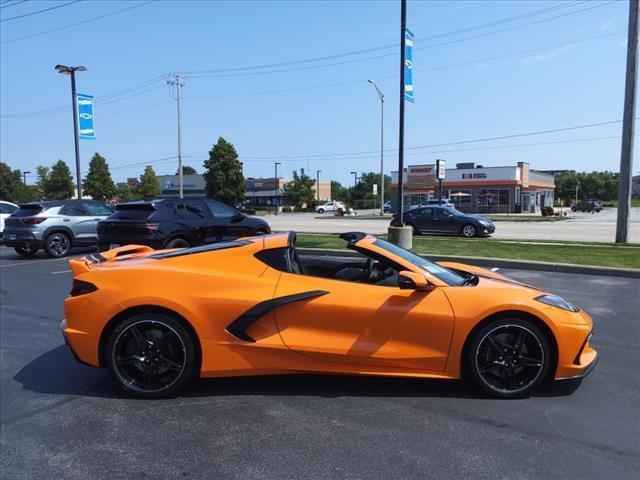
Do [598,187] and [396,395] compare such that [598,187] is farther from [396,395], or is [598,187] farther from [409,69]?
[396,395]

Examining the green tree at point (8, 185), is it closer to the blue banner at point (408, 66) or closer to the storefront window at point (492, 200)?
the storefront window at point (492, 200)

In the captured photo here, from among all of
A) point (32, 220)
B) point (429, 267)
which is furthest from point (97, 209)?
point (429, 267)

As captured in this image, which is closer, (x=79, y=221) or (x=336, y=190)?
(x=79, y=221)

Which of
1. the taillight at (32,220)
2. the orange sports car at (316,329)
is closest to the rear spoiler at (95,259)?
the orange sports car at (316,329)

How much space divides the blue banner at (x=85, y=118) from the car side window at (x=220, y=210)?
15.1m

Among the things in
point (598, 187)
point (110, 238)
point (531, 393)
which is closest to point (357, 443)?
point (531, 393)

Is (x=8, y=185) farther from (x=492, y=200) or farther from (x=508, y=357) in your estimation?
(x=508, y=357)

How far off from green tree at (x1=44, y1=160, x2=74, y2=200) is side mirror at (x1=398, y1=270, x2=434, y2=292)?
72.3 m

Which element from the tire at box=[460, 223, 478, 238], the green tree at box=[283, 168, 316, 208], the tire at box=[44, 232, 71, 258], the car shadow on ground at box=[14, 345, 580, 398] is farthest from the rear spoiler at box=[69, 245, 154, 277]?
the green tree at box=[283, 168, 316, 208]

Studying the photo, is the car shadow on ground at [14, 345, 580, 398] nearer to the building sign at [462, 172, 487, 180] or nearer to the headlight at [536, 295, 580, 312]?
the headlight at [536, 295, 580, 312]

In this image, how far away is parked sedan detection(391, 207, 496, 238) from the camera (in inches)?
849

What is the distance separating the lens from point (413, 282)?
3832 millimetres

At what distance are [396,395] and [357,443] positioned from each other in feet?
2.74

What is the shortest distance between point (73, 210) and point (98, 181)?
59.5 meters
